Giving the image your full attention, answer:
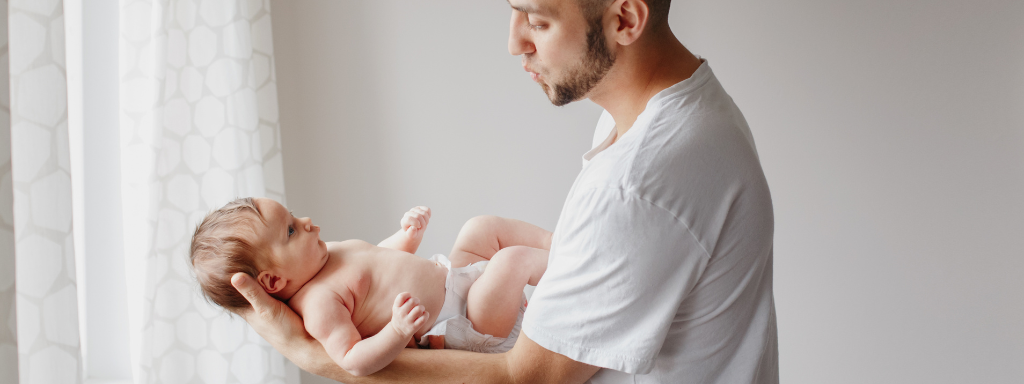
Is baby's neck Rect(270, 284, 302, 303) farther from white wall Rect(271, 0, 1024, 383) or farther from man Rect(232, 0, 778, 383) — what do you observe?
white wall Rect(271, 0, 1024, 383)

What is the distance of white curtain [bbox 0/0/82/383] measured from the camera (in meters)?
1.09

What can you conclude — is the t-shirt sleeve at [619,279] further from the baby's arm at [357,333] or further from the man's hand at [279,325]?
the man's hand at [279,325]

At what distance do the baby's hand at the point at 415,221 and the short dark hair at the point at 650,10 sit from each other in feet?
2.21

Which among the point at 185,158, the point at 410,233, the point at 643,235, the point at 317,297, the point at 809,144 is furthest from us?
the point at 809,144

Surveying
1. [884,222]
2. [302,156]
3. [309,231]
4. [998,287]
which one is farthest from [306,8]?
[998,287]

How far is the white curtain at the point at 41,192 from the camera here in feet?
3.57

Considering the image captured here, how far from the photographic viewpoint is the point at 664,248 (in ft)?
2.84

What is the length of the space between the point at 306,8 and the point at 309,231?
1071mm

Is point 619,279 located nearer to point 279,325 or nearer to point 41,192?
point 279,325

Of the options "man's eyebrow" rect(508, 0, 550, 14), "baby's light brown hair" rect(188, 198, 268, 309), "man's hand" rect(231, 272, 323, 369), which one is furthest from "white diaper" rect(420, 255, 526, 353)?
"man's eyebrow" rect(508, 0, 550, 14)

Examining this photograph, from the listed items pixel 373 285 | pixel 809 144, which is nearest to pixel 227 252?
pixel 373 285

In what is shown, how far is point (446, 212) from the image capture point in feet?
7.13

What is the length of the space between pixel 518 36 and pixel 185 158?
116cm

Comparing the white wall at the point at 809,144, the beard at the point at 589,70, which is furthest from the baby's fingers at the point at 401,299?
the white wall at the point at 809,144
